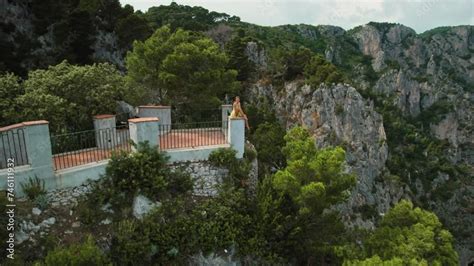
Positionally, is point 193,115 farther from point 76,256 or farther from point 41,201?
point 76,256

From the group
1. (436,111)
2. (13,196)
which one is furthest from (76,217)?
(436,111)

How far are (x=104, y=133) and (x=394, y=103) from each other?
8870cm

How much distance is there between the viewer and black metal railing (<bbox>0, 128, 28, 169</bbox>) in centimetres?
924

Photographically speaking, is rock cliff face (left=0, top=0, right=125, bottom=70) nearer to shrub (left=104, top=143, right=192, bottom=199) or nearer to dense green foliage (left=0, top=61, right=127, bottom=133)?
dense green foliage (left=0, top=61, right=127, bottom=133)

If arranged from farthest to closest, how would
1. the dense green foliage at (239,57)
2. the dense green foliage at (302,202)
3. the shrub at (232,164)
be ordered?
the dense green foliage at (239,57)
the shrub at (232,164)
the dense green foliage at (302,202)

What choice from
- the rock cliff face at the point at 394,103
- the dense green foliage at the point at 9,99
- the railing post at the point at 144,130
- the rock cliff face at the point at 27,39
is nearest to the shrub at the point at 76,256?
the railing post at the point at 144,130

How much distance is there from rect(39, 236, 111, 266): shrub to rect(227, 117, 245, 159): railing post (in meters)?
5.32

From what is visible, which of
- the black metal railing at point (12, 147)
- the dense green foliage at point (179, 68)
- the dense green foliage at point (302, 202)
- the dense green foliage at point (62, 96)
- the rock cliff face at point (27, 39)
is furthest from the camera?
the rock cliff face at point (27, 39)

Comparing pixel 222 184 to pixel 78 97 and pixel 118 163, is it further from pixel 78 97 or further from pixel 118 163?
pixel 78 97

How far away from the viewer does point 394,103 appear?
89.3 m

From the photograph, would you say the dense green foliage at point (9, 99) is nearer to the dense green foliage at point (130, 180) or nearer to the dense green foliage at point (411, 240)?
the dense green foliage at point (130, 180)

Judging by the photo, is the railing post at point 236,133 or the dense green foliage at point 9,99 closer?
the dense green foliage at point 9,99

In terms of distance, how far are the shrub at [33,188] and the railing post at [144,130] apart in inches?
104

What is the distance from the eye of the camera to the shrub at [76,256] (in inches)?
309
